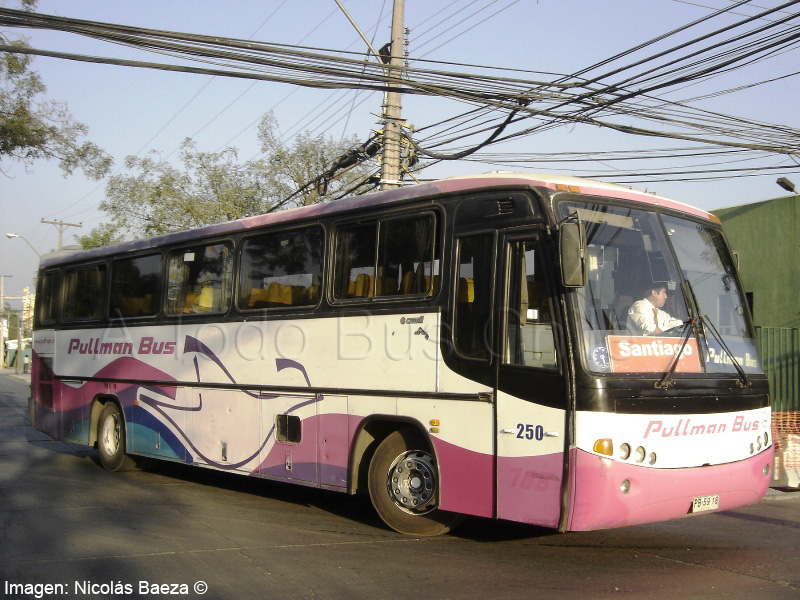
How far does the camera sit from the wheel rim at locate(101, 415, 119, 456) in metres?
12.9

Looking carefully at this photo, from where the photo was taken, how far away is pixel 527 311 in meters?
7.27

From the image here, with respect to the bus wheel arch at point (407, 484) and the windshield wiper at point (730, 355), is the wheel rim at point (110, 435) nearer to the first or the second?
the bus wheel arch at point (407, 484)

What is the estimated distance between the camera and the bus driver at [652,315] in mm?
7156

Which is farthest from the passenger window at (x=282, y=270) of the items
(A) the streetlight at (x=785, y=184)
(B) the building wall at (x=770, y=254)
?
(A) the streetlight at (x=785, y=184)

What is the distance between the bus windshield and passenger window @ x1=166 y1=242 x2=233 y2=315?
16.5ft

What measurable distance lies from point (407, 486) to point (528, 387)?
1.85 m

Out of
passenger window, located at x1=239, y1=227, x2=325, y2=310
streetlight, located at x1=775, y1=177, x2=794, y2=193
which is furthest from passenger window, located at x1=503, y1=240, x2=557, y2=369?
streetlight, located at x1=775, y1=177, x2=794, y2=193

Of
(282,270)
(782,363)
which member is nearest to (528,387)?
(282,270)

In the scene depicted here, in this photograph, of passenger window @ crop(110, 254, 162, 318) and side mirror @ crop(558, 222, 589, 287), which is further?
passenger window @ crop(110, 254, 162, 318)

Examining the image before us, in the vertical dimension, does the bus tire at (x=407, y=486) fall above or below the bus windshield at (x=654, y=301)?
below

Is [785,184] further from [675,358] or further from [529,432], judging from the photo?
[529,432]

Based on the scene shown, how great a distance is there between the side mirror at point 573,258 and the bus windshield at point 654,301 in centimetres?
36

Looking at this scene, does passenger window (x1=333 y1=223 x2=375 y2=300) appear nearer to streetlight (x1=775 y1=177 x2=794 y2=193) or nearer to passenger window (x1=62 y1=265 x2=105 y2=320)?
passenger window (x1=62 y1=265 x2=105 y2=320)

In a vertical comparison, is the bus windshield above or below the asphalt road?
above
